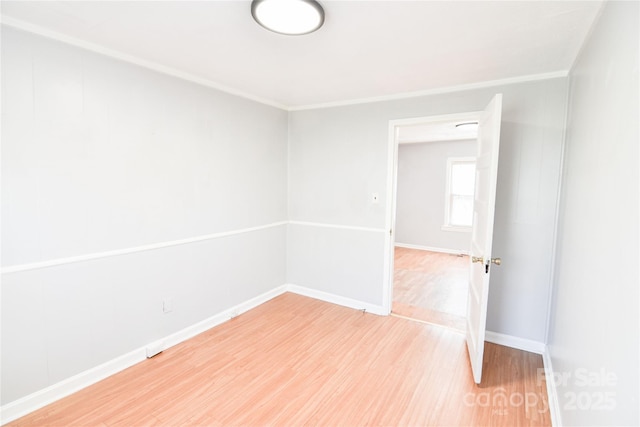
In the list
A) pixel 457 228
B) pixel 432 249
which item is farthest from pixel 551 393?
pixel 432 249

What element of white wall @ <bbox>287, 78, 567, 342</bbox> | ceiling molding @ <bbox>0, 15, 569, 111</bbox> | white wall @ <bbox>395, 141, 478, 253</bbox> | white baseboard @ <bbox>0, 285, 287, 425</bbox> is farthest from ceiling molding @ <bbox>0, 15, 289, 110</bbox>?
white wall @ <bbox>395, 141, 478, 253</bbox>

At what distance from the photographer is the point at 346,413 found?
1987 millimetres

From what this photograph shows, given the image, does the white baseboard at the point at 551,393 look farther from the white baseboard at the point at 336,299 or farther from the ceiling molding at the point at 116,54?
the ceiling molding at the point at 116,54

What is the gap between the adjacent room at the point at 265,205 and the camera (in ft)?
5.13

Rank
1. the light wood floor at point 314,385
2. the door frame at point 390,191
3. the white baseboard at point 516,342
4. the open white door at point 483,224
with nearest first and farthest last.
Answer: the light wood floor at point 314,385 → the open white door at point 483,224 → the white baseboard at point 516,342 → the door frame at point 390,191

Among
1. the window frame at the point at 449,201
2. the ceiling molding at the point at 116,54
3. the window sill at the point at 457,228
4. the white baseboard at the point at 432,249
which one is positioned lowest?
the white baseboard at the point at 432,249

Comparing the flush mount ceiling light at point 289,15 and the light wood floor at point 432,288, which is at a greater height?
the flush mount ceiling light at point 289,15

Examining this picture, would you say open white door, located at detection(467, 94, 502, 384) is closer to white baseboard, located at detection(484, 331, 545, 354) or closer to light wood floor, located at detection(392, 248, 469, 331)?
white baseboard, located at detection(484, 331, 545, 354)

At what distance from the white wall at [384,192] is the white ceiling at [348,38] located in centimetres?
33

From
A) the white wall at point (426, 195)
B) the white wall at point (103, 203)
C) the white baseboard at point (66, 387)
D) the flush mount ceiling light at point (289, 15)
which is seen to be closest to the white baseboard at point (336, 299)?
the white wall at point (103, 203)

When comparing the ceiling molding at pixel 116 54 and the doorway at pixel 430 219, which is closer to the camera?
the ceiling molding at pixel 116 54

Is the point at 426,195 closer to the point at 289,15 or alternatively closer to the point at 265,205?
the point at 265,205

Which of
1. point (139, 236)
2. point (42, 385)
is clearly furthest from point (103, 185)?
point (42, 385)

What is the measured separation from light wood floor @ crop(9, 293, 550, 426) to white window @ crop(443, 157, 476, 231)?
395 cm
